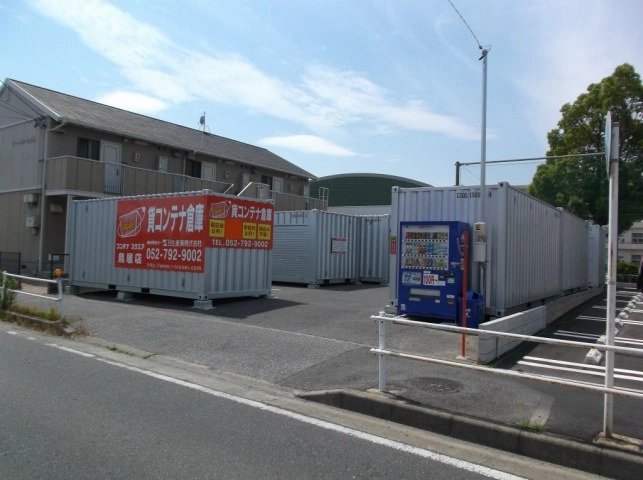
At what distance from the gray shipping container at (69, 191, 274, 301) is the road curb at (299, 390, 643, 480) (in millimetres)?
7909

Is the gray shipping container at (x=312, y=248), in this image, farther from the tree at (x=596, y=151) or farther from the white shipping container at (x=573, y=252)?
the tree at (x=596, y=151)

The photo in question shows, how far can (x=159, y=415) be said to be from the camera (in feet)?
17.7

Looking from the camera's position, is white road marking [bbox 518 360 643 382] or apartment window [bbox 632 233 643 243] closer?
white road marking [bbox 518 360 643 382]

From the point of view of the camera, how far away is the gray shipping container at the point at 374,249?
2152cm

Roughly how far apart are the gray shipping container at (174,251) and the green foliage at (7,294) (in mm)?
3115

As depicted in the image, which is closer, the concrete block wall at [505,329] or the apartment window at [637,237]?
the concrete block wall at [505,329]

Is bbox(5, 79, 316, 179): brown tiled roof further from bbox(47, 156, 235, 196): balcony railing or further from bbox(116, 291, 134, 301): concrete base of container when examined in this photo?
bbox(116, 291, 134, 301): concrete base of container

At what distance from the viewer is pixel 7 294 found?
12.3 metres

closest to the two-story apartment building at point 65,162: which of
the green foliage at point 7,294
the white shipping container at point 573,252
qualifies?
the green foliage at point 7,294

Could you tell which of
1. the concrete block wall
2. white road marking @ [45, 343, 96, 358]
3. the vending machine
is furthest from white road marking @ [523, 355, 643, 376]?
white road marking @ [45, 343, 96, 358]

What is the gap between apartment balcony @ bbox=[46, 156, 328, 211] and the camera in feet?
65.6

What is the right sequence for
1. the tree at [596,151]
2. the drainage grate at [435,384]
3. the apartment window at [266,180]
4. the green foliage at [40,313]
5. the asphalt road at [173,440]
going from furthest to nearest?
1. the apartment window at [266,180]
2. the tree at [596,151]
3. the green foliage at [40,313]
4. the drainage grate at [435,384]
5. the asphalt road at [173,440]

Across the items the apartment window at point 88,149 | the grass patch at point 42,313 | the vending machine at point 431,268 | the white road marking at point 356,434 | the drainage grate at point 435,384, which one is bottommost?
the white road marking at point 356,434

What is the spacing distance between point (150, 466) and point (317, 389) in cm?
260
